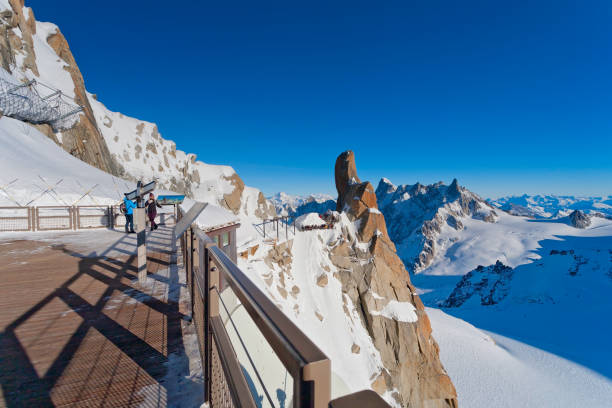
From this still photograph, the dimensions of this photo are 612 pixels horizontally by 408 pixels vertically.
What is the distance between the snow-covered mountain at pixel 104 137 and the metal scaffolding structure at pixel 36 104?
113 cm

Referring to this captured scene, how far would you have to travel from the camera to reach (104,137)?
48.8 m

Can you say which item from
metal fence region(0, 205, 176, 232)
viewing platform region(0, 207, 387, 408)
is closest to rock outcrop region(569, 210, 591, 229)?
metal fence region(0, 205, 176, 232)

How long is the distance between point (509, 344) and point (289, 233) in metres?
52.5

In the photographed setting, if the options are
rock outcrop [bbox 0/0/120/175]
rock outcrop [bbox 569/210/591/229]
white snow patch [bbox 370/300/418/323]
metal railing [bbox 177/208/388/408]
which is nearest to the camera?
metal railing [bbox 177/208/388/408]

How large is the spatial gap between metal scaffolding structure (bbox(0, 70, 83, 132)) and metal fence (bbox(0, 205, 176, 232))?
74.3ft

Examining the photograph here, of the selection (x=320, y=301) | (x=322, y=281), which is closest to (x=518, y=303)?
(x=322, y=281)

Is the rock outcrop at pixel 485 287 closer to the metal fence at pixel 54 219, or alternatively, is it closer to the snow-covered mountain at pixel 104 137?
the snow-covered mountain at pixel 104 137

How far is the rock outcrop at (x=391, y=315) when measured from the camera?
2222 cm

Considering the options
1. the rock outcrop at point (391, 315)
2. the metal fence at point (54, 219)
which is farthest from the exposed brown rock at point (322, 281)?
the metal fence at point (54, 219)

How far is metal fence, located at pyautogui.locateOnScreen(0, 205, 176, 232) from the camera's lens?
43.0 feet

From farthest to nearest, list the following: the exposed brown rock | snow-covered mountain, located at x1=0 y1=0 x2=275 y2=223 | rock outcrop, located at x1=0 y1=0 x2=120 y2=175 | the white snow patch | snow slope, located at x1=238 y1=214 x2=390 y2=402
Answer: snow-covered mountain, located at x1=0 y1=0 x2=275 y2=223, rock outcrop, located at x1=0 y1=0 x2=120 y2=175, the white snow patch, the exposed brown rock, snow slope, located at x1=238 y1=214 x2=390 y2=402

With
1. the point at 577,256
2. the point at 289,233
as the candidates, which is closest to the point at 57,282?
the point at 289,233

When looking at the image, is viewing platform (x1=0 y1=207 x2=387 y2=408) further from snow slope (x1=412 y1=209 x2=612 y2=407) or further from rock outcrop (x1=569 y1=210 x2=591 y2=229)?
rock outcrop (x1=569 y1=210 x2=591 y2=229)

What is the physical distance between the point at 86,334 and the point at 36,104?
40.5m
